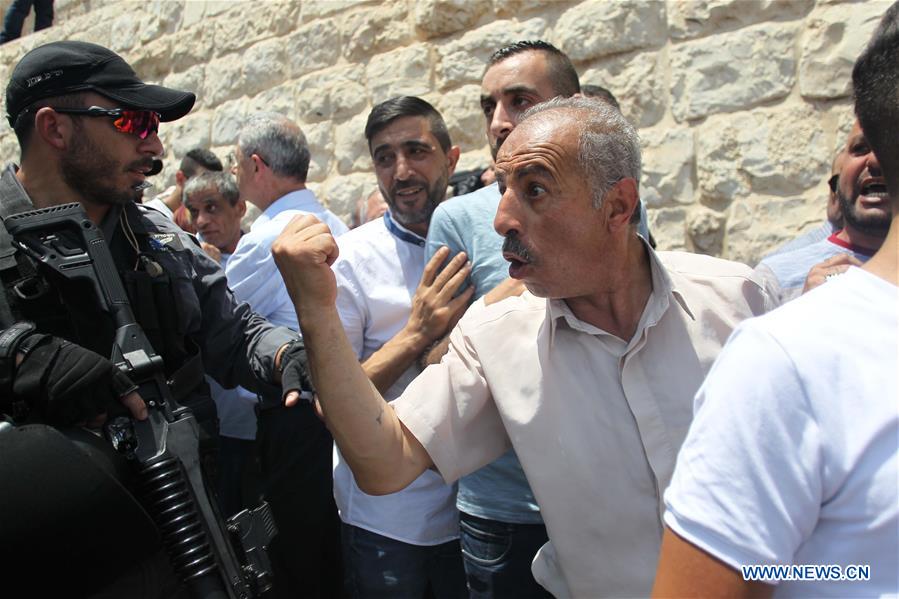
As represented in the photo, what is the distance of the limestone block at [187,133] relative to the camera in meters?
6.45

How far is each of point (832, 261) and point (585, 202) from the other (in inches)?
34.4

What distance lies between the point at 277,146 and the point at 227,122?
2.26 metres

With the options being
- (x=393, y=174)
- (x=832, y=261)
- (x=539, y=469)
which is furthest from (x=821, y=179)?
(x=539, y=469)

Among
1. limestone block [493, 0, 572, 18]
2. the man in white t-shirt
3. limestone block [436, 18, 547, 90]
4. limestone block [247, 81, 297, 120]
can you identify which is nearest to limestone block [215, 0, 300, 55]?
limestone block [247, 81, 297, 120]

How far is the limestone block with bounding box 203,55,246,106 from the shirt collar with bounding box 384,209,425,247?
11.6 feet

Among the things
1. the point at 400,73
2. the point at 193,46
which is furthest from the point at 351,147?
the point at 193,46

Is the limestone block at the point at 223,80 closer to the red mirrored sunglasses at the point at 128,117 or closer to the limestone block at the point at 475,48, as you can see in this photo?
the limestone block at the point at 475,48

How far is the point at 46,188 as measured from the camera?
2504mm

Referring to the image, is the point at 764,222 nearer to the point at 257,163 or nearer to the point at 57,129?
the point at 257,163

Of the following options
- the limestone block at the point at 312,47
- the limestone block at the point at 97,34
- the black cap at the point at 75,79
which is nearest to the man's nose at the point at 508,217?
the black cap at the point at 75,79

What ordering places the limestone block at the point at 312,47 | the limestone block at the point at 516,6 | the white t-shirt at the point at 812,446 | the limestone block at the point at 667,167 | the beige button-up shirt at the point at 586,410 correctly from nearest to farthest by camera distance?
the white t-shirt at the point at 812,446 → the beige button-up shirt at the point at 586,410 → the limestone block at the point at 667,167 → the limestone block at the point at 516,6 → the limestone block at the point at 312,47

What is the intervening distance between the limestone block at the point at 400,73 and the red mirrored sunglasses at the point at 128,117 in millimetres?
2699

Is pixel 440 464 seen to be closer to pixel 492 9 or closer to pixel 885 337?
pixel 885 337

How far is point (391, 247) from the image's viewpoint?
3.00 metres
